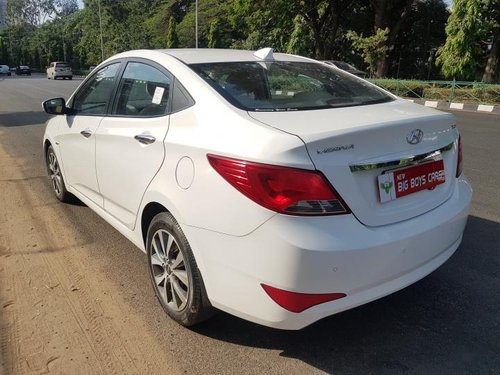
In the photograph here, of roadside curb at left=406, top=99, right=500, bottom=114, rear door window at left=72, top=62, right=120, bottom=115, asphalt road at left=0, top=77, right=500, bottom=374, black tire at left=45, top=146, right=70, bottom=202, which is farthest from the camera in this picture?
roadside curb at left=406, top=99, right=500, bottom=114

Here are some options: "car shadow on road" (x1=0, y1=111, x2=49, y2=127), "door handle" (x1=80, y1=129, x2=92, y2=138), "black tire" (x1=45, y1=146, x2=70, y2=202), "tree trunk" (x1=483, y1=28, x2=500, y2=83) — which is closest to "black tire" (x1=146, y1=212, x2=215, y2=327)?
"door handle" (x1=80, y1=129, x2=92, y2=138)

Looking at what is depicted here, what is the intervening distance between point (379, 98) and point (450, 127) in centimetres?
54

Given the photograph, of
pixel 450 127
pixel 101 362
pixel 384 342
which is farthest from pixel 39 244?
pixel 450 127

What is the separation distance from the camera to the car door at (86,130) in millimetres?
3896

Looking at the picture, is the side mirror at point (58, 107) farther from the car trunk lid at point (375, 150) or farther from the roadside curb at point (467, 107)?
the roadside curb at point (467, 107)

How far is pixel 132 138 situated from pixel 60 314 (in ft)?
4.02

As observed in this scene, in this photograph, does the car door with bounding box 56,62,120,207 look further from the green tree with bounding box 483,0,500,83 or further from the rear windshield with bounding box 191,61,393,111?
the green tree with bounding box 483,0,500,83

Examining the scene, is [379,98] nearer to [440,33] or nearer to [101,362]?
[101,362]

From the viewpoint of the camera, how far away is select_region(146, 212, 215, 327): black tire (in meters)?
2.69

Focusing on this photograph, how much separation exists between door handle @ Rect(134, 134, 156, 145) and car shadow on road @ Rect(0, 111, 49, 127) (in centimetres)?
1002

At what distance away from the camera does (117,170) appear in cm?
344

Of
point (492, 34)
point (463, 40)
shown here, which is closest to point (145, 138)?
point (463, 40)

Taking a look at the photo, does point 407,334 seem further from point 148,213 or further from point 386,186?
point 148,213

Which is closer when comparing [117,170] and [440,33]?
[117,170]
